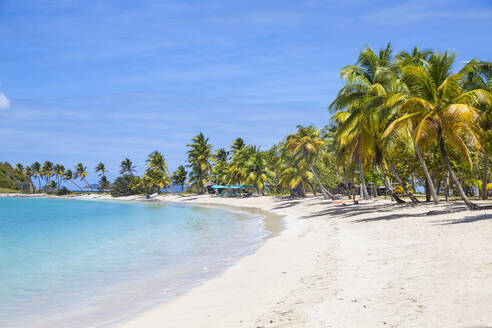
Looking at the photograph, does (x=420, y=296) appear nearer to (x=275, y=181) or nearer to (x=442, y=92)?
(x=442, y=92)

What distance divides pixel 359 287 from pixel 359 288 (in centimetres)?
7

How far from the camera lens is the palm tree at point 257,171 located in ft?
187

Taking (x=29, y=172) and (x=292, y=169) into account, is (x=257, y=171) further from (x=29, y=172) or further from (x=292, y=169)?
(x=29, y=172)

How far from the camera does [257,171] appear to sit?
58375mm

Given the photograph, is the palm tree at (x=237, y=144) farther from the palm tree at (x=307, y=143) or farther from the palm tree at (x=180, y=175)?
the palm tree at (x=307, y=143)

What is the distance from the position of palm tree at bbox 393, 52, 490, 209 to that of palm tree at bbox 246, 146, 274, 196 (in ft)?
136


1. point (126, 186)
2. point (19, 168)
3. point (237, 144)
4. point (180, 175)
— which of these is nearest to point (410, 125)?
point (237, 144)

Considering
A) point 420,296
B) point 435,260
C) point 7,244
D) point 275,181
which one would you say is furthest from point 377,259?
point 275,181

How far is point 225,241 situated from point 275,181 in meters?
46.8

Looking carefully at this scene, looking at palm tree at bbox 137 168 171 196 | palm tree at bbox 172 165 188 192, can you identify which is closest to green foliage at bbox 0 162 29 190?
palm tree at bbox 137 168 171 196

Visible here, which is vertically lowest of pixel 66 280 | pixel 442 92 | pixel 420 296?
pixel 66 280

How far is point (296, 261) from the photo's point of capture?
33.4 ft

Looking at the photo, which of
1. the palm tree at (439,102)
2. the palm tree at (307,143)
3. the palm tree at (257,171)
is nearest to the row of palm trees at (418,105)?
the palm tree at (439,102)

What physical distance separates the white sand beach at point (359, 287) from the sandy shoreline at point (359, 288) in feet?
0.04
